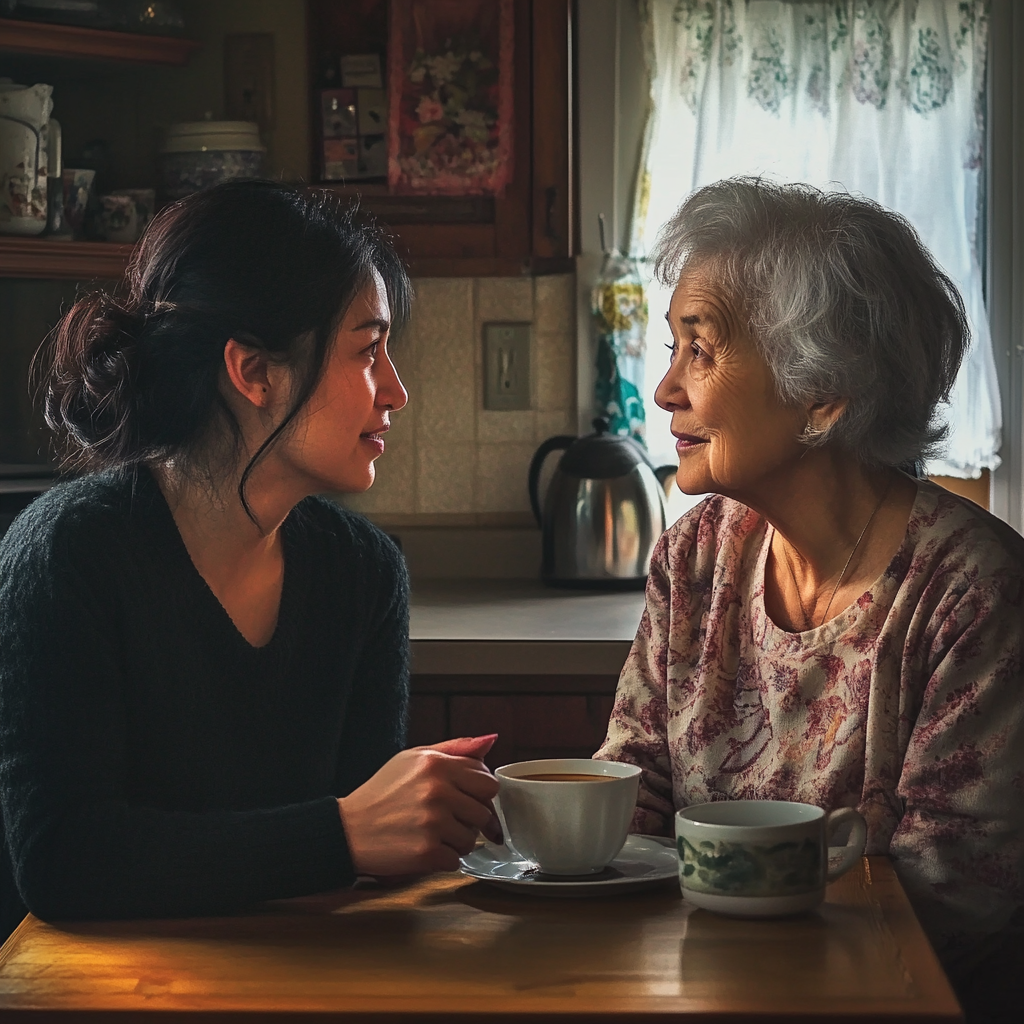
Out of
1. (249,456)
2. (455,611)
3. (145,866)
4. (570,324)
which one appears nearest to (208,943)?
(145,866)

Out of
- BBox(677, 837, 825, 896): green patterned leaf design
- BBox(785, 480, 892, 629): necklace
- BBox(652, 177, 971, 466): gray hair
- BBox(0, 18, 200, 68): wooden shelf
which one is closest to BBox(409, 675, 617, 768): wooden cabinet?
BBox(785, 480, 892, 629): necklace

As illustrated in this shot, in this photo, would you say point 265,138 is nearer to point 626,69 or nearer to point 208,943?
point 626,69

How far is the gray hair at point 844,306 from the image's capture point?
1.43m

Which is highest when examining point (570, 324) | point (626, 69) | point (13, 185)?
point (626, 69)

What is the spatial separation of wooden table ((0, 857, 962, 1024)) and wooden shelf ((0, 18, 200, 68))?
1831 mm

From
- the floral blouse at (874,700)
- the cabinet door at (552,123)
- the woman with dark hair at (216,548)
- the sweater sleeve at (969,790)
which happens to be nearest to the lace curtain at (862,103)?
the cabinet door at (552,123)

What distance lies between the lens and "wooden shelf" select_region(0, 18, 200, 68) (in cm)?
244

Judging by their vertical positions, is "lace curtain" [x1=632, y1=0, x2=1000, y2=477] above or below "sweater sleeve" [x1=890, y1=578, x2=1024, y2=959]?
above

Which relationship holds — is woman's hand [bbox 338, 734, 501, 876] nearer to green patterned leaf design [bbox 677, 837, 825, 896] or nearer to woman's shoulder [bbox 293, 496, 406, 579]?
green patterned leaf design [bbox 677, 837, 825, 896]

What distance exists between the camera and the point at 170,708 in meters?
1.29

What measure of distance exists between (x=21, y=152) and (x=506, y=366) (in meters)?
0.97

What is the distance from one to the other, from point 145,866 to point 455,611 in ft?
4.25

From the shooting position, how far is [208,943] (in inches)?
38.8

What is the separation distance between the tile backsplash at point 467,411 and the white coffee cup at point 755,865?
1884 mm
